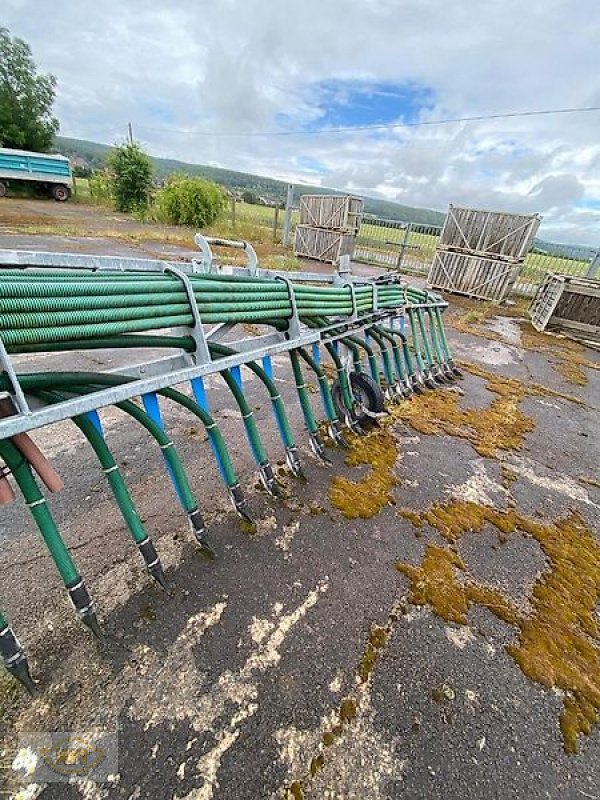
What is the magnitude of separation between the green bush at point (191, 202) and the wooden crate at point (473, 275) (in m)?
12.5

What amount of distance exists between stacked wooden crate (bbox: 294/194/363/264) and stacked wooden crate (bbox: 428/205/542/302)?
3.43 metres

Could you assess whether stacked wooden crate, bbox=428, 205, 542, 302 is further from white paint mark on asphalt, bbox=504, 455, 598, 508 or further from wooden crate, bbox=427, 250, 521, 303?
white paint mark on asphalt, bbox=504, 455, 598, 508

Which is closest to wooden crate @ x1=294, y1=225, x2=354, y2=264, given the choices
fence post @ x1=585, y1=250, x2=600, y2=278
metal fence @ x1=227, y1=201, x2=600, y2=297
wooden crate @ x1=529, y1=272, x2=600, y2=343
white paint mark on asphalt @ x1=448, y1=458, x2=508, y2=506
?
metal fence @ x1=227, y1=201, x2=600, y2=297

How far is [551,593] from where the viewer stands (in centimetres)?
214

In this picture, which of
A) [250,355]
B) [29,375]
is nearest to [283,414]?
[250,355]

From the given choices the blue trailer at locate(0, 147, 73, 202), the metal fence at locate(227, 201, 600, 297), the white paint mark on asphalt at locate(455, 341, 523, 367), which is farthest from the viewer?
the blue trailer at locate(0, 147, 73, 202)

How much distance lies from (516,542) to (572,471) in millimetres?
1412

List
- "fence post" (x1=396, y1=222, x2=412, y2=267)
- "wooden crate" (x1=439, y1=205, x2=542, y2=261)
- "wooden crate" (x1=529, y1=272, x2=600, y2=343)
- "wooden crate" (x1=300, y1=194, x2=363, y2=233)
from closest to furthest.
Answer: "wooden crate" (x1=529, y1=272, x2=600, y2=343)
"wooden crate" (x1=439, y1=205, x2=542, y2=261)
"wooden crate" (x1=300, y1=194, x2=363, y2=233)
"fence post" (x1=396, y1=222, x2=412, y2=267)

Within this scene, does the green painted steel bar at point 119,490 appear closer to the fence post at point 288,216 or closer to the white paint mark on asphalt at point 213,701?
the white paint mark on asphalt at point 213,701

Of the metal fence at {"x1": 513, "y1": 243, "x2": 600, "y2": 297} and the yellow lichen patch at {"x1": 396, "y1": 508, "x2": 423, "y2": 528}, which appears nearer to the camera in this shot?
the yellow lichen patch at {"x1": 396, "y1": 508, "x2": 423, "y2": 528}

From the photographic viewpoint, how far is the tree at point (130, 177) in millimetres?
19953

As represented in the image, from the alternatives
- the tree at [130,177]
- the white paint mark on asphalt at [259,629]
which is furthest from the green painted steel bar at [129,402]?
the tree at [130,177]

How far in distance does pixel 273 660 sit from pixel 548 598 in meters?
1.60

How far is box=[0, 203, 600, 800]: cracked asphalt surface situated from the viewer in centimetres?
130
